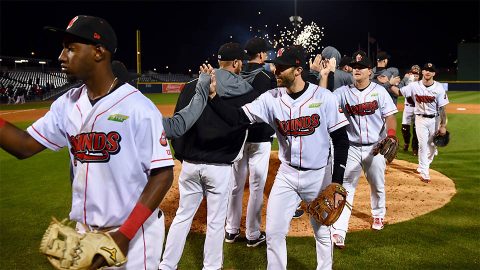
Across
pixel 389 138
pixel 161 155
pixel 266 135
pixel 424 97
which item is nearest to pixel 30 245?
pixel 266 135

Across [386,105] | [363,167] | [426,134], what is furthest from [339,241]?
A: [426,134]

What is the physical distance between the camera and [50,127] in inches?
91.0

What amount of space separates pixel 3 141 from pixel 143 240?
0.85 m

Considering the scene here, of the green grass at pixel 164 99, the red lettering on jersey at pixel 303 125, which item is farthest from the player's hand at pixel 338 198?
the green grass at pixel 164 99

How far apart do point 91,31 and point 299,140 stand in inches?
78.8

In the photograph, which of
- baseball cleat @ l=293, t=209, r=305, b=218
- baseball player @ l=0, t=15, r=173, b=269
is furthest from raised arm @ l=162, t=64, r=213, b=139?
baseball cleat @ l=293, t=209, r=305, b=218

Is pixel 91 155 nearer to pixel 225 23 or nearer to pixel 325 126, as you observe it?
pixel 325 126

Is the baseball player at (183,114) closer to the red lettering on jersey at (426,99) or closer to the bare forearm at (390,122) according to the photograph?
the bare forearm at (390,122)

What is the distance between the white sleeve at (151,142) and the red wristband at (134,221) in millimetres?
208

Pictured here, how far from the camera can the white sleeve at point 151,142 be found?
208 centimetres

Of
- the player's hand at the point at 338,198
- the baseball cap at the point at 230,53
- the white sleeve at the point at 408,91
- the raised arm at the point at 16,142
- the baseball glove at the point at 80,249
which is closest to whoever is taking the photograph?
the baseball glove at the point at 80,249

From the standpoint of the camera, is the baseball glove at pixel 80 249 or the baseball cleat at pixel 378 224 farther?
the baseball cleat at pixel 378 224

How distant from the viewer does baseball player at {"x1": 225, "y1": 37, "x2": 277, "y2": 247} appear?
485 cm

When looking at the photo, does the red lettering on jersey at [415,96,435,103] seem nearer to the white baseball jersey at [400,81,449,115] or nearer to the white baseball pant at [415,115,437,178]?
the white baseball jersey at [400,81,449,115]
